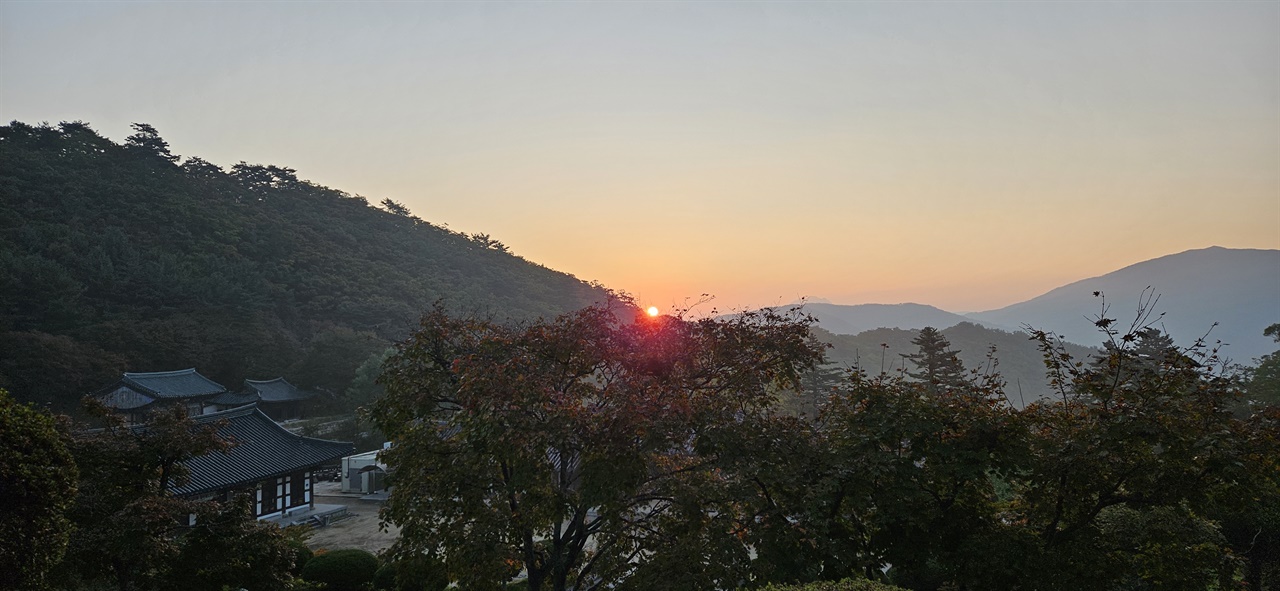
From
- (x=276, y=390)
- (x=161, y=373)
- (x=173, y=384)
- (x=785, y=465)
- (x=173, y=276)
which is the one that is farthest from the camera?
(x=173, y=276)

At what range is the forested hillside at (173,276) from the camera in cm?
4644

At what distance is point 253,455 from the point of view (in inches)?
1014

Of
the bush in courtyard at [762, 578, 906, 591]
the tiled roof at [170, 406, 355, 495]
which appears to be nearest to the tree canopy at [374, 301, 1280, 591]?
the bush in courtyard at [762, 578, 906, 591]

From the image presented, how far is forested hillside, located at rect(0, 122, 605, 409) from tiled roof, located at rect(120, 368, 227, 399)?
2351 millimetres

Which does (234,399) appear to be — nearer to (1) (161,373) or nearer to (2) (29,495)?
(1) (161,373)

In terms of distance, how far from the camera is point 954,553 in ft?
27.9

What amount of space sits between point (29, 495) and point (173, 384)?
1864 inches

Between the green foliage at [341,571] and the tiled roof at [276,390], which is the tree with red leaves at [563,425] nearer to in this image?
the green foliage at [341,571]

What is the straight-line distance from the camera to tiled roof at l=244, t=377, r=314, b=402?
162ft

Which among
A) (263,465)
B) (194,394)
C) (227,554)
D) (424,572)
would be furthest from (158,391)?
(424,572)

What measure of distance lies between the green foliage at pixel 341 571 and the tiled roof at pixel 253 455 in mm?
9248

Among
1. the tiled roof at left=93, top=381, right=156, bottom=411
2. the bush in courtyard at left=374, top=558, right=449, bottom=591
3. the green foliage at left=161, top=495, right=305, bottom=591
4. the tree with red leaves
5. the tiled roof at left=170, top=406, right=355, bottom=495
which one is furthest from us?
the tiled roof at left=93, top=381, right=156, bottom=411

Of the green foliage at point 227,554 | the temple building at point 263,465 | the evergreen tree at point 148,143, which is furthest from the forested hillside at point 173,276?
the green foliage at point 227,554

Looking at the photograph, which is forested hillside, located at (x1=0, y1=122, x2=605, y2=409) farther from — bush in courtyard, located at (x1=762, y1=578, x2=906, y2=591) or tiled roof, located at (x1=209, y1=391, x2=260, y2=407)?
bush in courtyard, located at (x1=762, y1=578, x2=906, y2=591)
